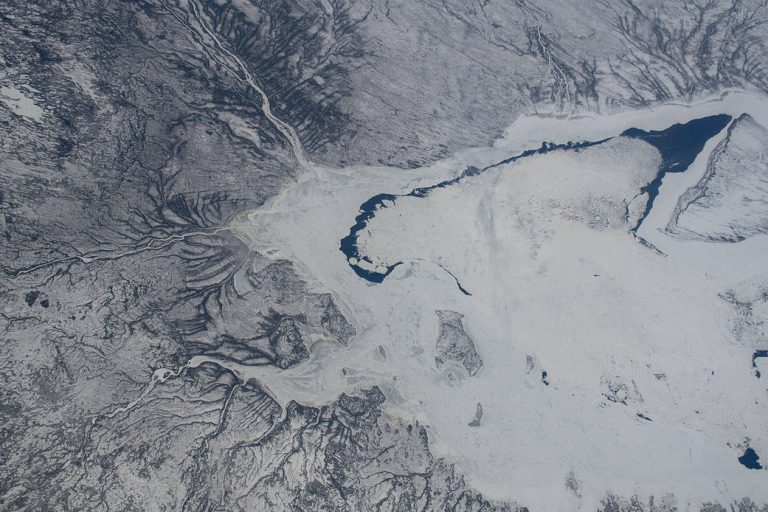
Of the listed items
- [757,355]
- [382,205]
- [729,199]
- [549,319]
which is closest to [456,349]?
[549,319]

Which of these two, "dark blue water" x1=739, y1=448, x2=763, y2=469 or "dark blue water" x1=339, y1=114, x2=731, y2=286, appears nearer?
"dark blue water" x1=739, y1=448, x2=763, y2=469

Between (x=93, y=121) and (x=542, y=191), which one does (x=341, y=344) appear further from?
(x=93, y=121)

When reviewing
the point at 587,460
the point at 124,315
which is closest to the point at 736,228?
the point at 587,460

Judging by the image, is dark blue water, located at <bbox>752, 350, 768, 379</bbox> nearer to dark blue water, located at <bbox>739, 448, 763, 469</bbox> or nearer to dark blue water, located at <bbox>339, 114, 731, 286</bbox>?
Answer: dark blue water, located at <bbox>739, 448, 763, 469</bbox>

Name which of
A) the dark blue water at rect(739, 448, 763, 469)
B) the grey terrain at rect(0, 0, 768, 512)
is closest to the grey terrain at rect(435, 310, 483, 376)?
the grey terrain at rect(0, 0, 768, 512)

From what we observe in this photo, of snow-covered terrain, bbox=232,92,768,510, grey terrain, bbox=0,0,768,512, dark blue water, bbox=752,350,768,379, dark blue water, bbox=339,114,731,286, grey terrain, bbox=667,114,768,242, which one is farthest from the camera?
grey terrain, bbox=667,114,768,242

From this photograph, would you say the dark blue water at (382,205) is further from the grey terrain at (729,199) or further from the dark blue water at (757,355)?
the dark blue water at (757,355)

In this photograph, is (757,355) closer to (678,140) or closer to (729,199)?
(729,199)

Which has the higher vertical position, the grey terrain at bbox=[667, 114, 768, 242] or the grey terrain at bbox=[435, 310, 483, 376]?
the grey terrain at bbox=[667, 114, 768, 242]

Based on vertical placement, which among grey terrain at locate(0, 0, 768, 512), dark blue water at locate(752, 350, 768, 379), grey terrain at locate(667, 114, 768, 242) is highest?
grey terrain at locate(667, 114, 768, 242)
